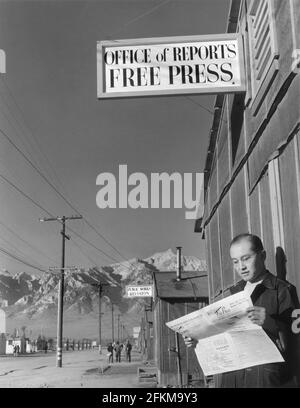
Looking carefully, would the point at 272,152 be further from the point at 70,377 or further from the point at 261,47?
the point at 70,377

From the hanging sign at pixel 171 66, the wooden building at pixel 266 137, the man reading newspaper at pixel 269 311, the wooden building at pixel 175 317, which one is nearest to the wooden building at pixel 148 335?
the wooden building at pixel 175 317

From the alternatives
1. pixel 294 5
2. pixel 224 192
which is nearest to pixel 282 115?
pixel 294 5

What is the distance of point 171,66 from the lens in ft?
18.5

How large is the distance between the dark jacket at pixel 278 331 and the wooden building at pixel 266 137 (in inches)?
7.6

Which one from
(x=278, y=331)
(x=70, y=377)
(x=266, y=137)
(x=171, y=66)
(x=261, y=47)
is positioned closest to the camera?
(x=278, y=331)

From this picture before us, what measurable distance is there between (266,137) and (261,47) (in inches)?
37.5

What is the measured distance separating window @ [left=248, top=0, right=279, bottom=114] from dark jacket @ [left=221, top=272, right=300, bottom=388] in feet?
6.02

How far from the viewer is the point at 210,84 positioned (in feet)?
18.2

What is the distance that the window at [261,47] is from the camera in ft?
16.2

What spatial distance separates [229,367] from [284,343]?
466 mm

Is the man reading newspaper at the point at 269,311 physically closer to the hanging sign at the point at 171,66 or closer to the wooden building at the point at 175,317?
the hanging sign at the point at 171,66

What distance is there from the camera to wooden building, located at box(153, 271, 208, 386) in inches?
670

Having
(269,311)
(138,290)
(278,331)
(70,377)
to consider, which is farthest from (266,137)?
(70,377)

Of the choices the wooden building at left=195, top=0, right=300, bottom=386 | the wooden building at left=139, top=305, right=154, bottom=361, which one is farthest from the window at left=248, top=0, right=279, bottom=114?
the wooden building at left=139, top=305, right=154, bottom=361
